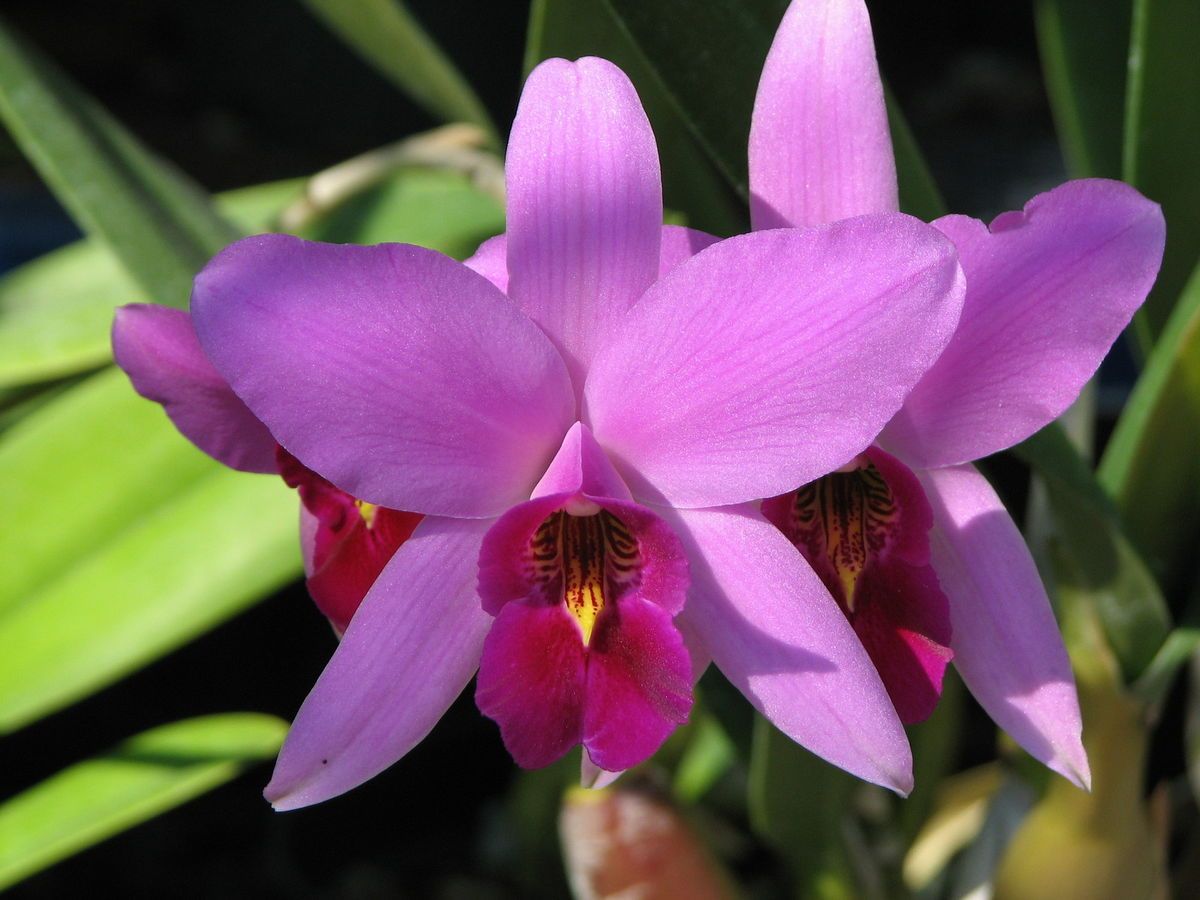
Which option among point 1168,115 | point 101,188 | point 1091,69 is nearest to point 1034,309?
point 1168,115

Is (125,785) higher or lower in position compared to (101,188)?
lower

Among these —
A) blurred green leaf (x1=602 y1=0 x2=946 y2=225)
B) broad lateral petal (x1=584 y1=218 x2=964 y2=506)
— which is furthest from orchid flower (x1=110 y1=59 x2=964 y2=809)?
blurred green leaf (x1=602 y1=0 x2=946 y2=225)

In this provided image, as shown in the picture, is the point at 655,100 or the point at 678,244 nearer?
the point at 678,244

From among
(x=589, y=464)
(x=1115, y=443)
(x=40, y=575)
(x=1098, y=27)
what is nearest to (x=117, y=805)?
(x=40, y=575)

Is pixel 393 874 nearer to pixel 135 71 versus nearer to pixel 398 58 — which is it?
pixel 398 58

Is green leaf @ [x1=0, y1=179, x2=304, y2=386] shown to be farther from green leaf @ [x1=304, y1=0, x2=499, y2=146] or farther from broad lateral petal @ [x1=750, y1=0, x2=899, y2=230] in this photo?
broad lateral petal @ [x1=750, y1=0, x2=899, y2=230]

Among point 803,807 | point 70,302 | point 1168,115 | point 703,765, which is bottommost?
point 703,765

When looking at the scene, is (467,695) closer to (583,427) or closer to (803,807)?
(803,807)

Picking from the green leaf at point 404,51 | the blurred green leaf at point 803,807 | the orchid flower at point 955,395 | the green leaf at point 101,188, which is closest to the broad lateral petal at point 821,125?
the orchid flower at point 955,395
